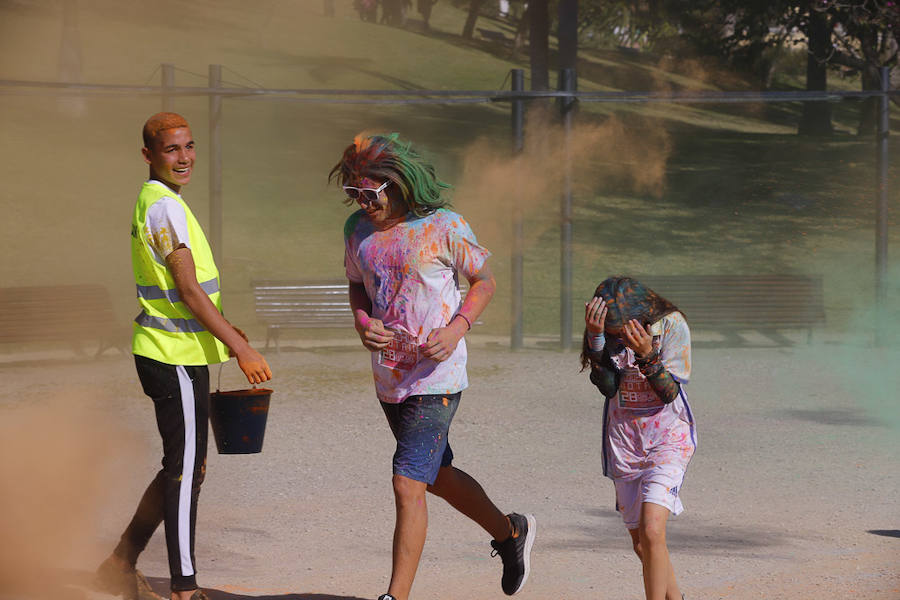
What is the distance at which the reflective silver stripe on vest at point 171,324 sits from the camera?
3.91 metres

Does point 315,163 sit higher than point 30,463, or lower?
higher

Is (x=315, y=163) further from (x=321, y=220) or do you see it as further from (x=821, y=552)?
(x=821, y=552)

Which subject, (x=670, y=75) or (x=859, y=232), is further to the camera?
(x=670, y=75)

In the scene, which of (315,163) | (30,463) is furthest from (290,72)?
(30,463)

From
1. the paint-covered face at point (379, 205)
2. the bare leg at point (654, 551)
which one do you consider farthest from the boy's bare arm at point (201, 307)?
the bare leg at point (654, 551)

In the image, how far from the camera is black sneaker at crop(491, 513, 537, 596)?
4.18 m

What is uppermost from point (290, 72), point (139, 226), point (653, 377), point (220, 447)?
point (290, 72)

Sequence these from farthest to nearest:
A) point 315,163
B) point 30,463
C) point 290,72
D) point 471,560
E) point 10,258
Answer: point 290,72 < point 315,163 < point 10,258 < point 30,463 < point 471,560

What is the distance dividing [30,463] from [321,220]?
58.2ft

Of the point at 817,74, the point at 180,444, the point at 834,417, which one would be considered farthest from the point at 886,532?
the point at 817,74

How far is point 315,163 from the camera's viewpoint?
2852cm

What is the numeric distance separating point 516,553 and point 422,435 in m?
0.69

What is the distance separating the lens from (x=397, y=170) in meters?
3.94

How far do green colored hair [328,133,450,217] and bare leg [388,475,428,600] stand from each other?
883 millimetres
